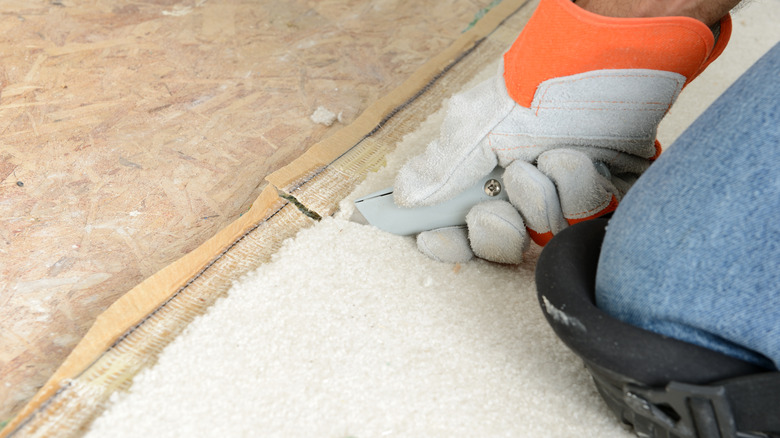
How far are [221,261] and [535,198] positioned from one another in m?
0.48

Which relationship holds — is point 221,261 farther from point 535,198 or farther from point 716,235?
point 716,235

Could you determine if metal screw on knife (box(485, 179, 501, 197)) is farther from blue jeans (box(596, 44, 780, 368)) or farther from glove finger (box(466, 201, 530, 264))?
blue jeans (box(596, 44, 780, 368))

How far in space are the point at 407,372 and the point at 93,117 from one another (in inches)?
33.2

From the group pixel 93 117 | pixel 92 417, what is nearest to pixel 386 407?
pixel 92 417

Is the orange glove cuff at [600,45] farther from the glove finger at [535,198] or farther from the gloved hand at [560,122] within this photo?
the glove finger at [535,198]

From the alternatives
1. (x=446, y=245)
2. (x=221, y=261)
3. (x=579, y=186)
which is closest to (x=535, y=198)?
(x=579, y=186)

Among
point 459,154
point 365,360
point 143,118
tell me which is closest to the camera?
point 365,360

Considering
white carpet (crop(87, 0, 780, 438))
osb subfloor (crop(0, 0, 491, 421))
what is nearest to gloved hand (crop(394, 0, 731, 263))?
white carpet (crop(87, 0, 780, 438))

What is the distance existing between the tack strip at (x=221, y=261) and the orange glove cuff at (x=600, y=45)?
39cm

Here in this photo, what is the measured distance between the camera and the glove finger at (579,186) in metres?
0.81

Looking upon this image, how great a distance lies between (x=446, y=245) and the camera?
3.05 ft

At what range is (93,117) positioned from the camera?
116 cm

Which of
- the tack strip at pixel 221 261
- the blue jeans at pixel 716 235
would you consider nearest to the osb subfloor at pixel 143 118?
the tack strip at pixel 221 261

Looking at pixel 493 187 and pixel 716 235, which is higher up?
pixel 716 235
